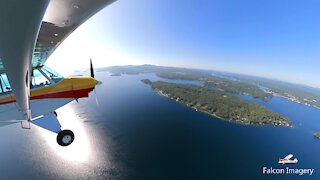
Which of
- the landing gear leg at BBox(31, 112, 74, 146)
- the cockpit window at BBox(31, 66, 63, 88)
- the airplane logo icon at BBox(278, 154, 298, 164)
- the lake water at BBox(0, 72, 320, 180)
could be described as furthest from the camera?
the airplane logo icon at BBox(278, 154, 298, 164)

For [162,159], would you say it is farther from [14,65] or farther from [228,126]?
[14,65]

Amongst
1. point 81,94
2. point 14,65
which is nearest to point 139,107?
point 81,94

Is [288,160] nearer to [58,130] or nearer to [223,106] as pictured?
[223,106]

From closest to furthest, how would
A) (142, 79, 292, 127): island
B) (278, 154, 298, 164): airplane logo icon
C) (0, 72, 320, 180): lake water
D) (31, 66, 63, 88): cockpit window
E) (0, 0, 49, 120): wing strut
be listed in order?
(0, 0, 49, 120): wing strut < (31, 66, 63, 88): cockpit window < (0, 72, 320, 180): lake water < (278, 154, 298, 164): airplane logo icon < (142, 79, 292, 127): island

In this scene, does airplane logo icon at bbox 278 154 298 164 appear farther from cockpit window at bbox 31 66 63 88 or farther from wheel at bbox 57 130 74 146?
cockpit window at bbox 31 66 63 88

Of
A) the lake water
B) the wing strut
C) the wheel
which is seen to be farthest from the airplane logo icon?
the wing strut

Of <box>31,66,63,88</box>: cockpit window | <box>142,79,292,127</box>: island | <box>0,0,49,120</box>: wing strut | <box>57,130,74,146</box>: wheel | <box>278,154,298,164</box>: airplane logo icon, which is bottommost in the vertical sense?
<box>278,154,298,164</box>: airplane logo icon

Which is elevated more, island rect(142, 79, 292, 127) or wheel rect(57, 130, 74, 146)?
wheel rect(57, 130, 74, 146)

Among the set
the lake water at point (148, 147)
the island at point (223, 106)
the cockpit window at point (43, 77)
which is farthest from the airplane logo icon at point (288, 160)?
the cockpit window at point (43, 77)
